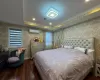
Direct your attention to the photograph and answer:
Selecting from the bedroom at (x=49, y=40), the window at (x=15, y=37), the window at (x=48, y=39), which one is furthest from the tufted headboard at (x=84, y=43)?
the window at (x=15, y=37)

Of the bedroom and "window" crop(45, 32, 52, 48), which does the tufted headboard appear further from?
"window" crop(45, 32, 52, 48)

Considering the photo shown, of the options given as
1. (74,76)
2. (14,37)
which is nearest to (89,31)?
(74,76)

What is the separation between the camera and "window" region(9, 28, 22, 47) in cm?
374

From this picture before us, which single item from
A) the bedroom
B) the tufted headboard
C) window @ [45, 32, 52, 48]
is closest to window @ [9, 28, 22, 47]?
the bedroom

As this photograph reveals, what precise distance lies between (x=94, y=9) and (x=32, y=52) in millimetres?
4089

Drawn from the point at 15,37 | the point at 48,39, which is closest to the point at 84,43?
the point at 48,39

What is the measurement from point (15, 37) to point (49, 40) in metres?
2.77

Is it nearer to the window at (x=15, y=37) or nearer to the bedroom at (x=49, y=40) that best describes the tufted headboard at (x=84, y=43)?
the bedroom at (x=49, y=40)

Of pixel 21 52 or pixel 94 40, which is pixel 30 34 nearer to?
pixel 21 52

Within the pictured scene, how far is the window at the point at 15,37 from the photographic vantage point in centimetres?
374

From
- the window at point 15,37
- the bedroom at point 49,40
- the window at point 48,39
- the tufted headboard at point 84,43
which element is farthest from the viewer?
the window at point 48,39

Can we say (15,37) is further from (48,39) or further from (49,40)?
(49,40)

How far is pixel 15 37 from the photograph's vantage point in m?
3.89

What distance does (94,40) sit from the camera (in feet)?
8.40
